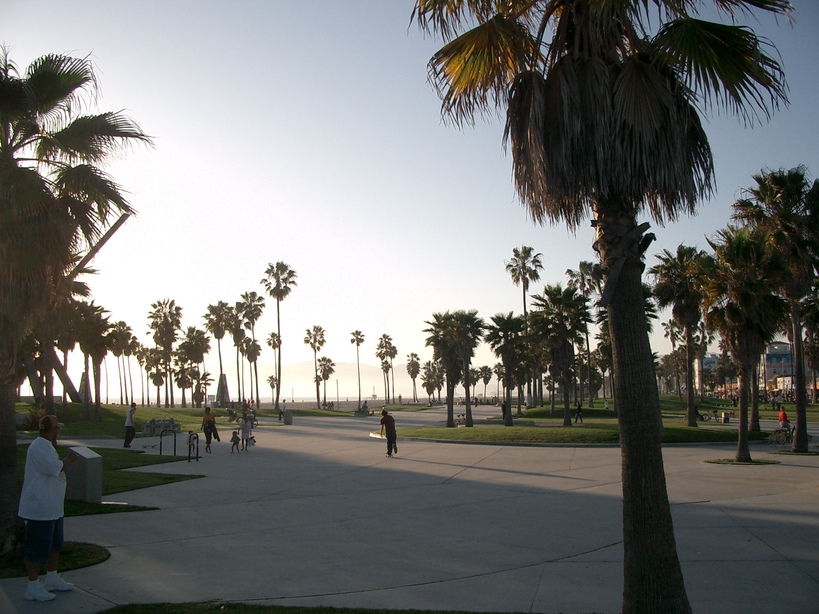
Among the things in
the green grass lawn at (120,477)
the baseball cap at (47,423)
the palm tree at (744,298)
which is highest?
the palm tree at (744,298)

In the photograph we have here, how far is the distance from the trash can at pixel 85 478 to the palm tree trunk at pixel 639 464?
34.4 ft

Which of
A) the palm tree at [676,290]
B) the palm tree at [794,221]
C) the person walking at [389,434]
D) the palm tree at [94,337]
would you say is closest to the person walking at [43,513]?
the person walking at [389,434]

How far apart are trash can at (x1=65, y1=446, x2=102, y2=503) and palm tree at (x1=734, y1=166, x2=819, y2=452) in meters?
21.3

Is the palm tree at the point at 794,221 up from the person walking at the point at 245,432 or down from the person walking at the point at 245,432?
up

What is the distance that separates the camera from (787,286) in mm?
23094

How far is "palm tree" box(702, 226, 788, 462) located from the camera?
19984 mm

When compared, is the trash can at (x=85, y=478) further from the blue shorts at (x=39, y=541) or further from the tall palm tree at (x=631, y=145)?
the tall palm tree at (x=631, y=145)

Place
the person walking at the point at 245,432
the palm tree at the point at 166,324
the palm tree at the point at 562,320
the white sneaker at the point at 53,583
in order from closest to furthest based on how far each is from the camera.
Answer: the white sneaker at the point at 53,583 → the person walking at the point at 245,432 → the palm tree at the point at 562,320 → the palm tree at the point at 166,324

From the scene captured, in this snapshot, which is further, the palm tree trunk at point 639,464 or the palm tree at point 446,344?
the palm tree at point 446,344

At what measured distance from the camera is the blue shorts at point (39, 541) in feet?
21.9

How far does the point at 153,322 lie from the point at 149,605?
84.3m

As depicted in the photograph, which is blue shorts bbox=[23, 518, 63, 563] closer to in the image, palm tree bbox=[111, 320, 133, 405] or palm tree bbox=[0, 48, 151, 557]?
palm tree bbox=[0, 48, 151, 557]

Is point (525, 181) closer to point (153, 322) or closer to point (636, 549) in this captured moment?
point (636, 549)

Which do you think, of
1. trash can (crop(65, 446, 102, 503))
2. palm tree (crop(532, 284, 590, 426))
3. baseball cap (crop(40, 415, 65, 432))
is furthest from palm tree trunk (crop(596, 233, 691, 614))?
palm tree (crop(532, 284, 590, 426))
